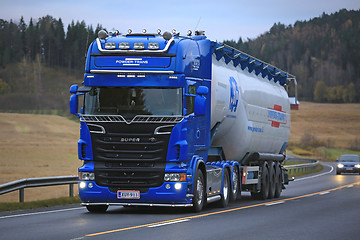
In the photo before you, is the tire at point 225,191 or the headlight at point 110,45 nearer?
the headlight at point 110,45

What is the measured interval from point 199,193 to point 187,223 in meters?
3.07

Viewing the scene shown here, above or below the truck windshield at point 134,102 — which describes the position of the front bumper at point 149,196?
below

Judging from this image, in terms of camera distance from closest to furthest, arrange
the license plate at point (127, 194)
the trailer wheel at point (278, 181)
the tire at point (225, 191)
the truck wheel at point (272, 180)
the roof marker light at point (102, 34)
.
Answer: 1. the license plate at point (127, 194)
2. the roof marker light at point (102, 34)
3. the tire at point (225, 191)
4. the truck wheel at point (272, 180)
5. the trailer wheel at point (278, 181)

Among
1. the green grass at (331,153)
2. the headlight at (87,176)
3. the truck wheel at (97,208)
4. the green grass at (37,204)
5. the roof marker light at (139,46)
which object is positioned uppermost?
the roof marker light at (139,46)

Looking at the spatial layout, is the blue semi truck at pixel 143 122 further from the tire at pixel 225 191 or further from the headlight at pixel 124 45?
the tire at pixel 225 191

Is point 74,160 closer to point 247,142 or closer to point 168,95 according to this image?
point 247,142

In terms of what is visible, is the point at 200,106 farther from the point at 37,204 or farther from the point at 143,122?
the point at 37,204

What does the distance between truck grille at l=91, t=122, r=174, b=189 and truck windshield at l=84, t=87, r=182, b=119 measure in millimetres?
327

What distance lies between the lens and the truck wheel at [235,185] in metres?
21.3

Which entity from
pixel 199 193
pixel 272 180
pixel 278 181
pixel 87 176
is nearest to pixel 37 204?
pixel 87 176

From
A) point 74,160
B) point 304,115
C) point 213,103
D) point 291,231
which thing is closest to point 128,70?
point 213,103

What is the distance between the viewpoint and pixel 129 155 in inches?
667

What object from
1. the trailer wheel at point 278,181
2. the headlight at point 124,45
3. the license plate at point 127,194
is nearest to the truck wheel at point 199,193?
the license plate at point 127,194

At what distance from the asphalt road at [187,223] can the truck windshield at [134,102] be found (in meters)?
2.25
